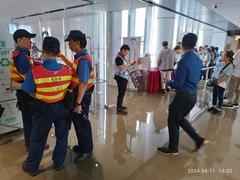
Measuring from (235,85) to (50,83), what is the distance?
13.9 feet

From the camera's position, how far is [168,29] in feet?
19.9

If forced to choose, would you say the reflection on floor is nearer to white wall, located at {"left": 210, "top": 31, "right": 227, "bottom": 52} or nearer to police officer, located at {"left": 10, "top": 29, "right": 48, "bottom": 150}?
police officer, located at {"left": 10, "top": 29, "right": 48, "bottom": 150}

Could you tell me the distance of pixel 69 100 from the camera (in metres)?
1.80

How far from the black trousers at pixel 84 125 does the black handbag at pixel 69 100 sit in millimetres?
248

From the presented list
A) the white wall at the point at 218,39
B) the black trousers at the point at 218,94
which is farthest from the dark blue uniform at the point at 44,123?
the white wall at the point at 218,39

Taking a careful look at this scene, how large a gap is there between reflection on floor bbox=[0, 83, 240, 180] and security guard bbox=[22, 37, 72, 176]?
1.34 feet

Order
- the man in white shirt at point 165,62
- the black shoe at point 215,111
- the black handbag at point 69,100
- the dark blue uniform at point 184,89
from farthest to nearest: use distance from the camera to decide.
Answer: the man in white shirt at point 165,62 → the black shoe at point 215,111 → the dark blue uniform at point 184,89 → the black handbag at point 69,100

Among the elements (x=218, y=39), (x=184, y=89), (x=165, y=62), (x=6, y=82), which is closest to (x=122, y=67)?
(x=184, y=89)

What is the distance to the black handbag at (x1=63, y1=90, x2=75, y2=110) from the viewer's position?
1.79m

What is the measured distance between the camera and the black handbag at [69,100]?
179 cm

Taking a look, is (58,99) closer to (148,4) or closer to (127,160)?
(127,160)

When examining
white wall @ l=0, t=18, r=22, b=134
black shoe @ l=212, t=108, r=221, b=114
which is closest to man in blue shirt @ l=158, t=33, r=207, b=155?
black shoe @ l=212, t=108, r=221, b=114

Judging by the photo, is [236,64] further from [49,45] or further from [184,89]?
[49,45]

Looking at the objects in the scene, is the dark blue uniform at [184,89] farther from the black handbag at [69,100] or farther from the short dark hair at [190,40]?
the black handbag at [69,100]
